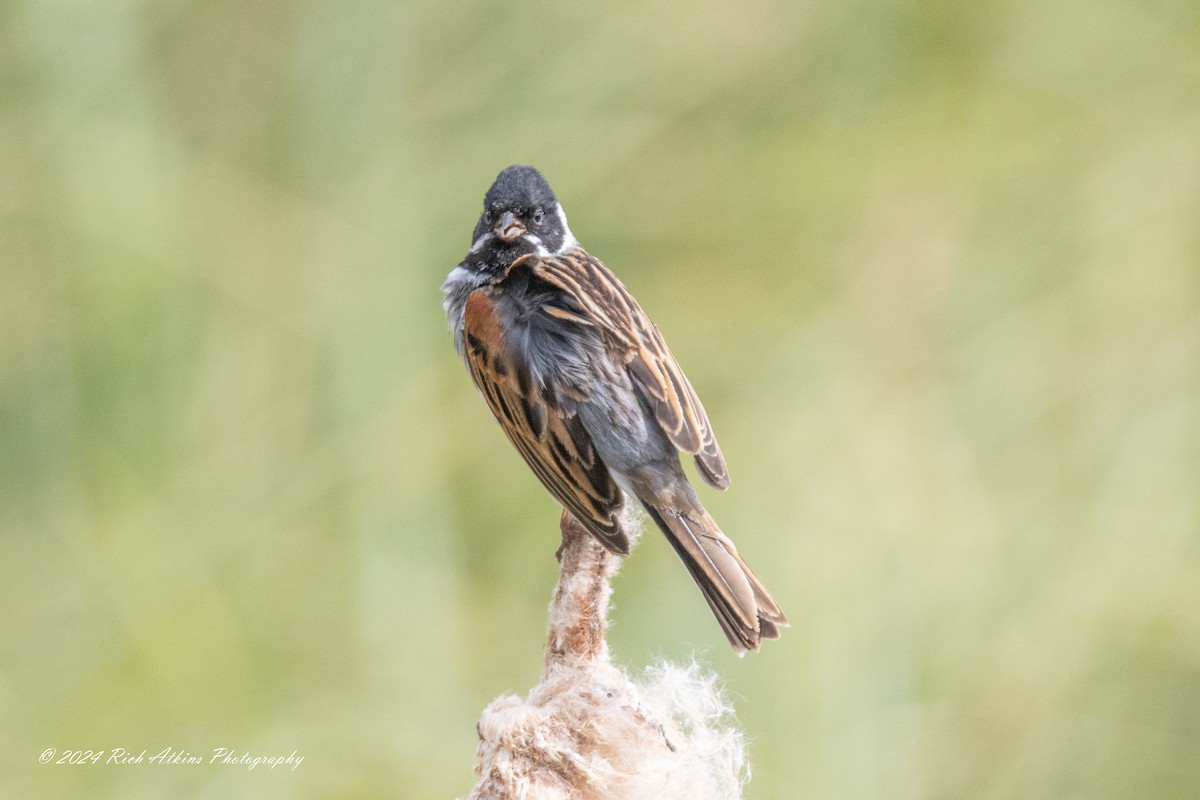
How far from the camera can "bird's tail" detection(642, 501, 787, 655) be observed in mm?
2178

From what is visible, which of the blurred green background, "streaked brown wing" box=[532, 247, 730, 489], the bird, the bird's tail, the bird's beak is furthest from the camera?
the blurred green background

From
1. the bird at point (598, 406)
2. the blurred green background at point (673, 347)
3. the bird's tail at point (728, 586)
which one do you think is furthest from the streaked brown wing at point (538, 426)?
the blurred green background at point (673, 347)

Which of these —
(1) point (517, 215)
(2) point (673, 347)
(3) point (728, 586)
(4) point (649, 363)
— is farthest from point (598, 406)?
(2) point (673, 347)

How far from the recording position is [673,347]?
448cm

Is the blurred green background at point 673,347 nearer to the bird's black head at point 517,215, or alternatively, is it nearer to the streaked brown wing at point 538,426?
the streaked brown wing at point 538,426

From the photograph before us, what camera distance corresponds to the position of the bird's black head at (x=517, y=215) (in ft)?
9.87

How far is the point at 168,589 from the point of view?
12.3 feet

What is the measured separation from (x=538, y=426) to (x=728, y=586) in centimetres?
62

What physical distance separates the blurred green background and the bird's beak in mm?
926

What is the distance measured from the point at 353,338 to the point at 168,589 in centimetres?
95

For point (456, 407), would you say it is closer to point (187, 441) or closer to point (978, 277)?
point (187, 441)

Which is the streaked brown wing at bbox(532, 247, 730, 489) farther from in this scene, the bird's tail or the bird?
the bird's tail

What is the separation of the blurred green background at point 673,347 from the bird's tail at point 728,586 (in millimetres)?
786

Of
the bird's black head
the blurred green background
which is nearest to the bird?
the bird's black head
